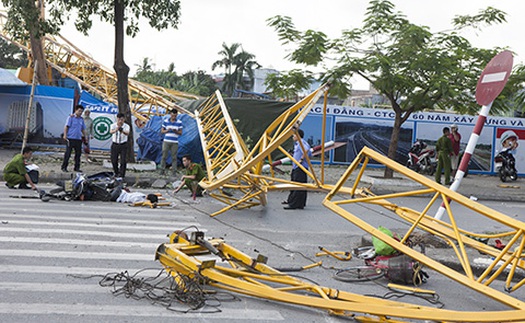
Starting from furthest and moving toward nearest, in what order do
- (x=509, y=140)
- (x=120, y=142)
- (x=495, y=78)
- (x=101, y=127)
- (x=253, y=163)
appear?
1. (x=509, y=140)
2. (x=101, y=127)
3. (x=120, y=142)
4. (x=253, y=163)
5. (x=495, y=78)

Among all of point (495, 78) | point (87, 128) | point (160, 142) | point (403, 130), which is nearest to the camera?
point (495, 78)

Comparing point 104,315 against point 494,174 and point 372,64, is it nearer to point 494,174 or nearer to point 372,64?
point 372,64

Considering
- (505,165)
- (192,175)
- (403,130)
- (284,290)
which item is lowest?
(284,290)

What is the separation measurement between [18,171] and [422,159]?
586 inches

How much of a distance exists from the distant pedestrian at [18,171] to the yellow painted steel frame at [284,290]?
24.3ft

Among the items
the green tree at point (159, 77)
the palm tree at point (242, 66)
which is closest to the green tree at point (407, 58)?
the green tree at point (159, 77)

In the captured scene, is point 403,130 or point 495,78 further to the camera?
point 403,130

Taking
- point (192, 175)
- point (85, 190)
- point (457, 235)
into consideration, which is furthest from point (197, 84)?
point (457, 235)

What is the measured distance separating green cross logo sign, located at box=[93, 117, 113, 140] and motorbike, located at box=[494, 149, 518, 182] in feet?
47.6

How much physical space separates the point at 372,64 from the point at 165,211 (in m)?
7.32

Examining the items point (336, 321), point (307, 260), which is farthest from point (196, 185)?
point (336, 321)

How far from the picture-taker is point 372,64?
1478 cm

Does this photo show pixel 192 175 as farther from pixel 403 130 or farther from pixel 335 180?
pixel 403 130

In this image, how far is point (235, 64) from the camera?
6725cm
